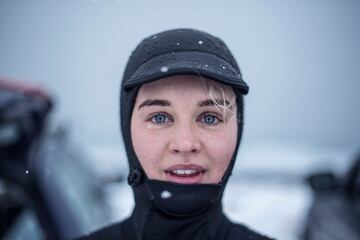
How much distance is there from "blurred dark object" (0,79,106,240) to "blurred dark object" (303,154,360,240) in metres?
2.15

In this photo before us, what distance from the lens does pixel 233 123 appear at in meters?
1.86

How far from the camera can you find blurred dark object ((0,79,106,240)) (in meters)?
2.82

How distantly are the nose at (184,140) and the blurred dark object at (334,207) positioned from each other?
2.43 m

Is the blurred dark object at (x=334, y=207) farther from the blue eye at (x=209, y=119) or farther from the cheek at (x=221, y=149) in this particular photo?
the blue eye at (x=209, y=119)

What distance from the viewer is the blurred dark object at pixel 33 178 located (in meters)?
2.82

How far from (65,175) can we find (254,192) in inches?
273

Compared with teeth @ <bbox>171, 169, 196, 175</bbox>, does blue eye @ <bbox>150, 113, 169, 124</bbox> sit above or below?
above

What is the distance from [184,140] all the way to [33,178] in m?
1.56

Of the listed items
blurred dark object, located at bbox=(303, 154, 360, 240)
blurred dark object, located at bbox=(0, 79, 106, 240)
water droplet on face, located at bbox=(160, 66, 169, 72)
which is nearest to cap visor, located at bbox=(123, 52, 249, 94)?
water droplet on face, located at bbox=(160, 66, 169, 72)

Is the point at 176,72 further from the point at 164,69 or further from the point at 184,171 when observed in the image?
the point at 184,171

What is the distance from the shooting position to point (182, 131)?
5.65 ft

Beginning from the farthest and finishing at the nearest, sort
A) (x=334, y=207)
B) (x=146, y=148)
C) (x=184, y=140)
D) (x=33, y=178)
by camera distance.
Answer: (x=334, y=207), (x=33, y=178), (x=146, y=148), (x=184, y=140)

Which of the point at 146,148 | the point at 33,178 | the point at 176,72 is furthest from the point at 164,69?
the point at 33,178

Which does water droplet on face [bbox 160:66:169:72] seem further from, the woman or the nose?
the nose
